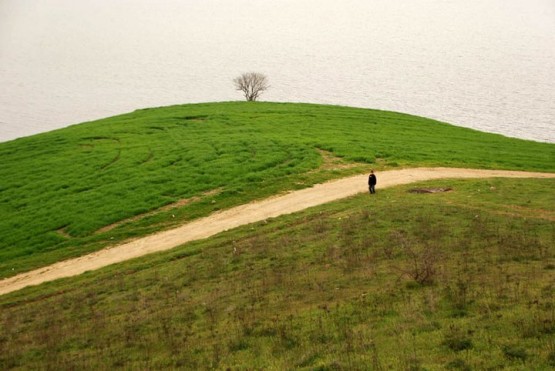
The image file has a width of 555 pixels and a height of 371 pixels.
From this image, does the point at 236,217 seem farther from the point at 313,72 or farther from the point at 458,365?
the point at 313,72

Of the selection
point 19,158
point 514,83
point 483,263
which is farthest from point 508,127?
point 483,263

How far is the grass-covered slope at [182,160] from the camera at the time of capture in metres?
37.3

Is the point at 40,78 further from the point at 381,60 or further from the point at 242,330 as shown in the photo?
the point at 242,330

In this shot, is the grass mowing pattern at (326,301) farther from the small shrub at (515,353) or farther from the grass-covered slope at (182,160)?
the grass-covered slope at (182,160)

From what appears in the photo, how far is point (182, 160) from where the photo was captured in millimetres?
47938

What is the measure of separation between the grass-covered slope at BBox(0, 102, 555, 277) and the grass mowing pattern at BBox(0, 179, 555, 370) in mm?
8835

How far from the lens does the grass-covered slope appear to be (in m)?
37.3

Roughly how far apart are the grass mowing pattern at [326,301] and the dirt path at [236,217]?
2.11 m

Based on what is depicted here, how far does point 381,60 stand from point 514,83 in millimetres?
41461

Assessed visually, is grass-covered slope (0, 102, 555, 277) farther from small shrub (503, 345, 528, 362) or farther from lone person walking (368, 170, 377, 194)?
small shrub (503, 345, 528, 362)

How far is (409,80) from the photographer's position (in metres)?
128

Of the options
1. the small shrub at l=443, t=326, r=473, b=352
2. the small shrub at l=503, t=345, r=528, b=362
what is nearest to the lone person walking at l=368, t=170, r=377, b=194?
the small shrub at l=443, t=326, r=473, b=352

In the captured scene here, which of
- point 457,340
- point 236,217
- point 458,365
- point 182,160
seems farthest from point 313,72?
point 458,365

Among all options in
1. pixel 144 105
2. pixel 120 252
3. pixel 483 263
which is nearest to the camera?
pixel 483 263
